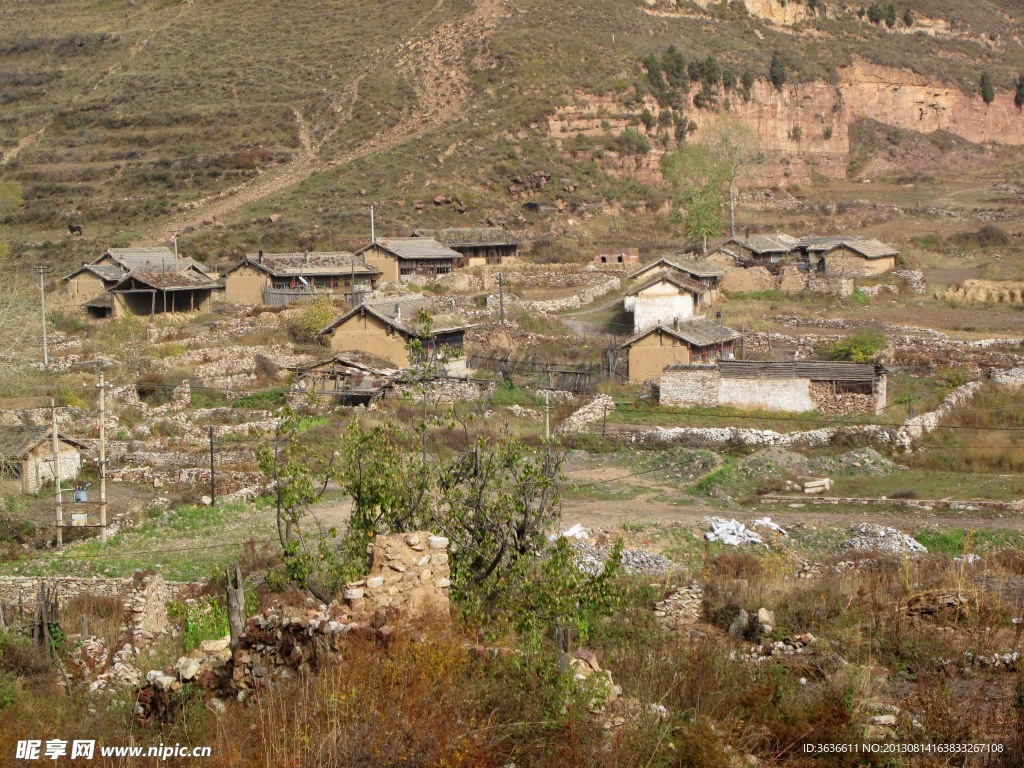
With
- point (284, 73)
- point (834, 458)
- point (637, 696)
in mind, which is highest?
point (284, 73)

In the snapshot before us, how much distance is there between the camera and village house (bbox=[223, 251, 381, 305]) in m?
47.2

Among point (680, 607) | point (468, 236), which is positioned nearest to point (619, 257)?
point (468, 236)

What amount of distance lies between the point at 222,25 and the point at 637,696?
9463cm

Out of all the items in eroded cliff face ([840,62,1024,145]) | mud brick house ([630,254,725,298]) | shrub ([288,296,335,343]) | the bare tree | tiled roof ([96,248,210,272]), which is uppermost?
eroded cliff face ([840,62,1024,145])

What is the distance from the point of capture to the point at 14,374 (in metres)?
25.1

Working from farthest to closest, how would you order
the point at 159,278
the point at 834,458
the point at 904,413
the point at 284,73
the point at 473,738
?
the point at 284,73
the point at 159,278
the point at 904,413
the point at 834,458
the point at 473,738

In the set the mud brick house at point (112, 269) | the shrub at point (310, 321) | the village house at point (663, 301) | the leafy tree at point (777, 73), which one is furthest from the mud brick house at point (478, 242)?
the leafy tree at point (777, 73)

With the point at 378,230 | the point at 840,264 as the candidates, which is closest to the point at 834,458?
the point at 840,264

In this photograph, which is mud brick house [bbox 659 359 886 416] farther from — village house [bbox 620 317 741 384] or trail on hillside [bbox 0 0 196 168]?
trail on hillside [bbox 0 0 196 168]

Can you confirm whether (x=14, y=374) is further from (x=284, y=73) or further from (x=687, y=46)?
(x=687, y=46)

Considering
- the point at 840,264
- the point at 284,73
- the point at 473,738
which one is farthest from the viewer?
the point at 284,73

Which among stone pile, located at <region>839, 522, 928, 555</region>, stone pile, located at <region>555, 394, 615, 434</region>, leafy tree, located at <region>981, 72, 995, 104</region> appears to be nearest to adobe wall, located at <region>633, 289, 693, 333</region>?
stone pile, located at <region>555, 394, 615, 434</region>

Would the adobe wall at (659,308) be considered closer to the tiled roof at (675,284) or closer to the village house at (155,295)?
the tiled roof at (675,284)

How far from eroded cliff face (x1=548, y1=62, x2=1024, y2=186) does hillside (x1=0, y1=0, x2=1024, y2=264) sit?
0.71ft
